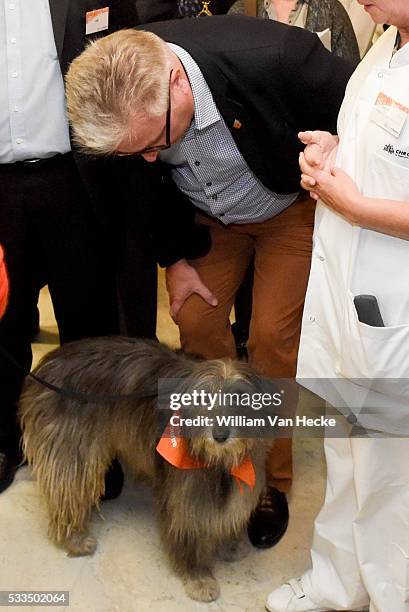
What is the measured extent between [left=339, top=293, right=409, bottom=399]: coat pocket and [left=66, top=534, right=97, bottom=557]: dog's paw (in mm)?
1040

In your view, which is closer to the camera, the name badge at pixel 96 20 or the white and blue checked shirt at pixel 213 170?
the white and blue checked shirt at pixel 213 170

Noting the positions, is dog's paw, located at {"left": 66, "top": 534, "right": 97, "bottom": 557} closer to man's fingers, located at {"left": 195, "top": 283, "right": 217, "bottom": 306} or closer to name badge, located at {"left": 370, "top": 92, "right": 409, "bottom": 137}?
man's fingers, located at {"left": 195, "top": 283, "right": 217, "bottom": 306}

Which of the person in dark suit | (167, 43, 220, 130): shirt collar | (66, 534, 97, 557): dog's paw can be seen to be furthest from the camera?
(66, 534, 97, 557): dog's paw

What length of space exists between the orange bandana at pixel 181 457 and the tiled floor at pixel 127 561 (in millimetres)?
411

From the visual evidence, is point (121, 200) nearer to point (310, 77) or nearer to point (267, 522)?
point (310, 77)

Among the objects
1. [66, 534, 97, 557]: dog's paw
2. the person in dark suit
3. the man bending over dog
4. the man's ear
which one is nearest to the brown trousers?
the man bending over dog

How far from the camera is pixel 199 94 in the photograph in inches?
67.8

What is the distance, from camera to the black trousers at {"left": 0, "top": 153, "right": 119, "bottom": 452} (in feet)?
6.63

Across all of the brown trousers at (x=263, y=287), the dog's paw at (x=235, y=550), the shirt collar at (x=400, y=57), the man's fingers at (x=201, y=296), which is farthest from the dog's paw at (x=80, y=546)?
the shirt collar at (x=400, y=57)

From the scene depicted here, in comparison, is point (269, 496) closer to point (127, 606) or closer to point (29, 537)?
point (127, 606)

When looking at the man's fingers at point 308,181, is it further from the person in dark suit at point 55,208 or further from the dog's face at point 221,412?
the person in dark suit at point 55,208

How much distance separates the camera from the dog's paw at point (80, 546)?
2150 mm

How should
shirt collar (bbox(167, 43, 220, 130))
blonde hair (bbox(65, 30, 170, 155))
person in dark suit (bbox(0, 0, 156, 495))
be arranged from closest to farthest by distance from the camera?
blonde hair (bbox(65, 30, 170, 155))
shirt collar (bbox(167, 43, 220, 130))
person in dark suit (bbox(0, 0, 156, 495))

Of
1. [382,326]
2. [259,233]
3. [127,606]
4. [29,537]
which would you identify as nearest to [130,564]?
[127,606]
